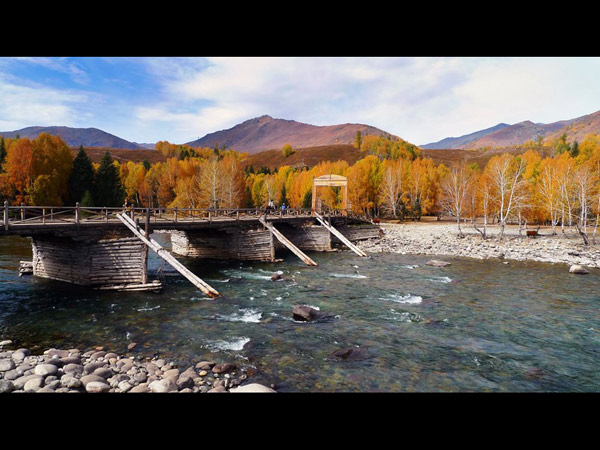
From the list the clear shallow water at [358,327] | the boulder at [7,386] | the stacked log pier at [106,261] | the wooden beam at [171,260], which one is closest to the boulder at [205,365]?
the clear shallow water at [358,327]

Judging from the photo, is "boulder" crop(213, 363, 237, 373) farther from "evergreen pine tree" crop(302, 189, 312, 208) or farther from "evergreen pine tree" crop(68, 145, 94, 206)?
"evergreen pine tree" crop(302, 189, 312, 208)

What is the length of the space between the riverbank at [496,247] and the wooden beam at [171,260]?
21815 mm

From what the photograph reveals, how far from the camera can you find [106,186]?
59.4 metres

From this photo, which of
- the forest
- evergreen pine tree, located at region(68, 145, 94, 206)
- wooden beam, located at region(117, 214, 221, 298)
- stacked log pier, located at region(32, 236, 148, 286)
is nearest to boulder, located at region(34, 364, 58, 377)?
wooden beam, located at region(117, 214, 221, 298)

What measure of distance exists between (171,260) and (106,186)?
1938 inches

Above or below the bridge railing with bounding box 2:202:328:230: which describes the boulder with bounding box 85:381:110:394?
below

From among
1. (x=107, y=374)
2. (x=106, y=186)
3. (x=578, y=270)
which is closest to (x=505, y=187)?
(x=578, y=270)

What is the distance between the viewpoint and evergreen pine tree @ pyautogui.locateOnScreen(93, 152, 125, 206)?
5747 centimetres

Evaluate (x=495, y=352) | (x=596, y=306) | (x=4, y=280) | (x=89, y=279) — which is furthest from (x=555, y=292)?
(x=4, y=280)

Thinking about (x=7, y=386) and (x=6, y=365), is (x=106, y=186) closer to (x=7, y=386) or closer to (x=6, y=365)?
(x=6, y=365)

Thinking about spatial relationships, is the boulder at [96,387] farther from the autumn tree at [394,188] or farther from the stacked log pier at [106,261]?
the autumn tree at [394,188]

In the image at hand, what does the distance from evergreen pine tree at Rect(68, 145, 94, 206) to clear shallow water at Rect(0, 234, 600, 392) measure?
1412 inches

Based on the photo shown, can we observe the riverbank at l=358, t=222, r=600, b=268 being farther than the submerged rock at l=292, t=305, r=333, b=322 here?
Yes

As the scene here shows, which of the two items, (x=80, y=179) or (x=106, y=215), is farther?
(x=80, y=179)
